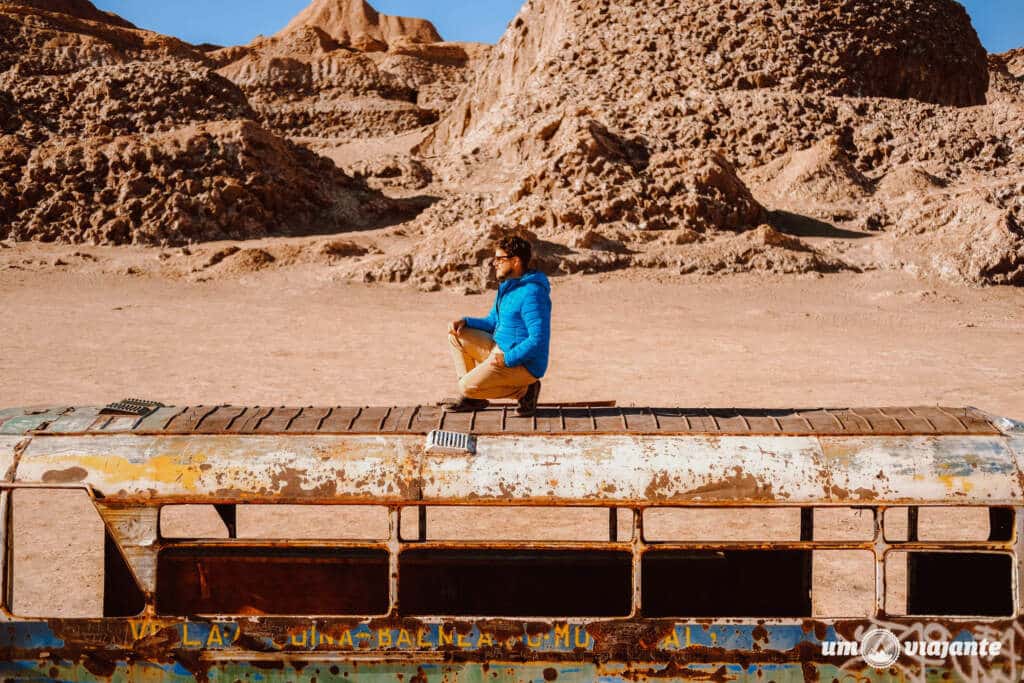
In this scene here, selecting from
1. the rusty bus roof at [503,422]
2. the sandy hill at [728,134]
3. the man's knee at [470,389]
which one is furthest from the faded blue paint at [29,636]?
the sandy hill at [728,134]

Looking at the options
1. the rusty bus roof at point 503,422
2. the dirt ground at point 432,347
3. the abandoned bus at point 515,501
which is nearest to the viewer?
the abandoned bus at point 515,501

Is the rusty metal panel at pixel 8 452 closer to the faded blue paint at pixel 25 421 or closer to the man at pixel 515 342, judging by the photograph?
the faded blue paint at pixel 25 421

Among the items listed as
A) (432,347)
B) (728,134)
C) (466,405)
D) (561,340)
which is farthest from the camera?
(728,134)

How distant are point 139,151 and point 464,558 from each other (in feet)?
79.9

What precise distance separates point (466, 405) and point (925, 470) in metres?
2.05

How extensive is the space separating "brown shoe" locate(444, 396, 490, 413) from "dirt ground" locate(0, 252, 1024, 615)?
315cm

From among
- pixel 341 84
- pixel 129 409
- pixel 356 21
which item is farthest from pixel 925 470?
pixel 356 21

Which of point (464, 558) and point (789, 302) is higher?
point (789, 302)

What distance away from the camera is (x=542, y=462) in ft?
13.1

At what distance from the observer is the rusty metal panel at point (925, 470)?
3885 millimetres

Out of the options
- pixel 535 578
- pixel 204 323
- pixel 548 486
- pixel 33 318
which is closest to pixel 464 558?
pixel 535 578

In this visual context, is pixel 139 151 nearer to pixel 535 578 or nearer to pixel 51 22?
pixel 51 22

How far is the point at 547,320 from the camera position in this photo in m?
4.66

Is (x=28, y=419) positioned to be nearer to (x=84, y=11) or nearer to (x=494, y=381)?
(x=494, y=381)
